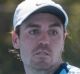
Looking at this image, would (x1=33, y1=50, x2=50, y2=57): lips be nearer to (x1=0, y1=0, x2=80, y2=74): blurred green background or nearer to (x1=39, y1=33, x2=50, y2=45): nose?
(x1=39, y1=33, x2=50, y2=45): nose

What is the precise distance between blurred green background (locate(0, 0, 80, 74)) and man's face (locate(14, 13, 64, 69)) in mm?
1427

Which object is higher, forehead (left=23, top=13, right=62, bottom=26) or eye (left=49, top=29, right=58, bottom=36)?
forehead (left=23, top=13, right=62, bottom=26)

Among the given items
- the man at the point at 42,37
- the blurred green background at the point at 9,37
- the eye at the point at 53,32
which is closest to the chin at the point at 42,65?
the man at the point at 42,37

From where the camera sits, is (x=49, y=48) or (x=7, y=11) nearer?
(x=49, y=48)

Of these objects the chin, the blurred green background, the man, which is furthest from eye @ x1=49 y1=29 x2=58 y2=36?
the blurred green background

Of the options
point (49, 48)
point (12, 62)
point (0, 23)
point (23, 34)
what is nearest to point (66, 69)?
point (49, 48)

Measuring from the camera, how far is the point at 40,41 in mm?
1880

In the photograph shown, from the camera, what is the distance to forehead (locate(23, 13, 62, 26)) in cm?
191

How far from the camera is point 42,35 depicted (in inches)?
74.1

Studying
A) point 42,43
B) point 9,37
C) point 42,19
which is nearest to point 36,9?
point 42,19

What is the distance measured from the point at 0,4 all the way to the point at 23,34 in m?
2.01

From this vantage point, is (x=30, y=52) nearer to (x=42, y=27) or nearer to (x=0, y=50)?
(x=42, y=27)

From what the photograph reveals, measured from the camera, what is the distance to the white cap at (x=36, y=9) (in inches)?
76.7

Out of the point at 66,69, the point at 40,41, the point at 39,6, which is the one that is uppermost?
the point at 39,6
